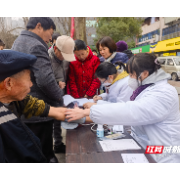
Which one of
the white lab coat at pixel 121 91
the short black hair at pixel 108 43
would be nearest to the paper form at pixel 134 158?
the white lab coat at pixel 121 91

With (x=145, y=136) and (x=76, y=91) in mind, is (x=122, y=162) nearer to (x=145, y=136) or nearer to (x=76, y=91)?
(x=145, y=136)

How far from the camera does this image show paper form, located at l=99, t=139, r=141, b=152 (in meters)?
1.24

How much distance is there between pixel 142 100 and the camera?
128 cm

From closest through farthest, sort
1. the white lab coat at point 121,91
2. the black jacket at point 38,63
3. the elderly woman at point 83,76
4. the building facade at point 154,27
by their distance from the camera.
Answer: the black jacket at point 38,63 → the building facade at point 154,27 → the white lab coat at point 121,91 → the elderly woman at point 83,76

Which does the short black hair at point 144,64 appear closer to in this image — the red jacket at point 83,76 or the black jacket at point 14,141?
the black jacket at point 14,141

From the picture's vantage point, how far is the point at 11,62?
0.92 meters

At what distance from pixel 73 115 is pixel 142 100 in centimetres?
64

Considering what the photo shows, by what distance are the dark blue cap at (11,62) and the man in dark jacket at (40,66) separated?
740 mm

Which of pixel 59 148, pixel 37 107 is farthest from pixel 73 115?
pixel 59 148

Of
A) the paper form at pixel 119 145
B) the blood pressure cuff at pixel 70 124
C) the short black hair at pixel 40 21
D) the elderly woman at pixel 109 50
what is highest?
the short black hair at pixel 40 21

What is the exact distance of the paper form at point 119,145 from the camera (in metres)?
1.24

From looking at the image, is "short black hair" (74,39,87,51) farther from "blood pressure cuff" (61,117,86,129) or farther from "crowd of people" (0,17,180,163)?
"blood pressure cuff" (61,117,86,129)

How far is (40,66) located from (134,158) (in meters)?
1.26

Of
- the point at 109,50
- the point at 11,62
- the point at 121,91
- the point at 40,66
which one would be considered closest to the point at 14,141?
the point at 11,62
